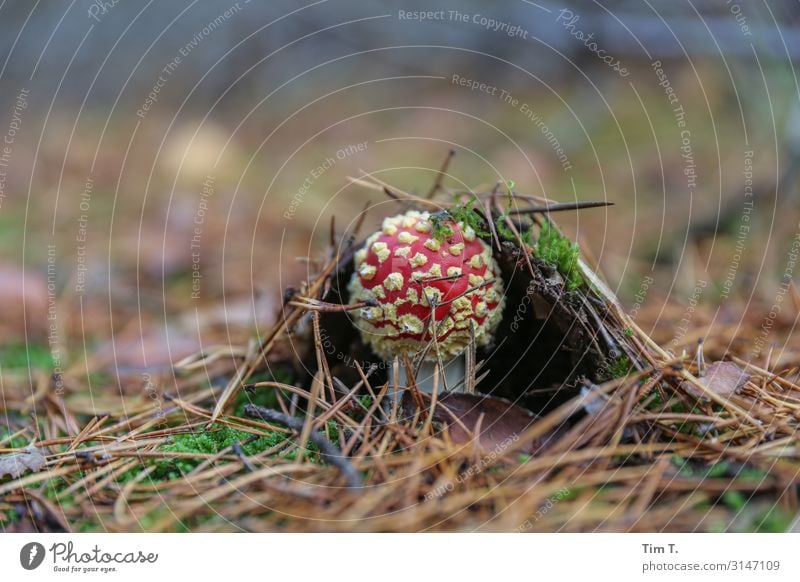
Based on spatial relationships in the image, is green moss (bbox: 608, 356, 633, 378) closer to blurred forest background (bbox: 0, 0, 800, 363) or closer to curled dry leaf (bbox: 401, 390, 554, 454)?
curled dry leaf (bbox: 401, 390, 554, 454)

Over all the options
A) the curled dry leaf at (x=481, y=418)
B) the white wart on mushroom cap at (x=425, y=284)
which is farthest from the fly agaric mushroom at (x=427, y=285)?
the curled dry leaf at (x=481, y=418)

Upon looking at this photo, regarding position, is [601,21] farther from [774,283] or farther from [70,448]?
[70,448]

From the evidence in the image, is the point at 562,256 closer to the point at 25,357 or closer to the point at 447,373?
the point at 447,373

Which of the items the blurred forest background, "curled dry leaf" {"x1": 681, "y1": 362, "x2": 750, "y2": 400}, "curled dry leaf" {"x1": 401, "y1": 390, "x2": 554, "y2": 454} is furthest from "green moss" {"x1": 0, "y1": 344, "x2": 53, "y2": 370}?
"curled dry leaf" {"x1": 681, "y1": 362, "x2": 750, "y2": 400}

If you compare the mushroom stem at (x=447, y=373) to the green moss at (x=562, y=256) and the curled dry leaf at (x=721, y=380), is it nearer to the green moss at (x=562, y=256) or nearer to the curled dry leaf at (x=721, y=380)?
the green moss at (x=562, y=256)

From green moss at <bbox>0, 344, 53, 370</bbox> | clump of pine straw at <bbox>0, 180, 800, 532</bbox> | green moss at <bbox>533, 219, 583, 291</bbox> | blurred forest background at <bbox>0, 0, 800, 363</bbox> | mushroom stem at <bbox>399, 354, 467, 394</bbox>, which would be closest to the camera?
clump of pine straw at <bbox>0, 180, 800, 532</bbox>
